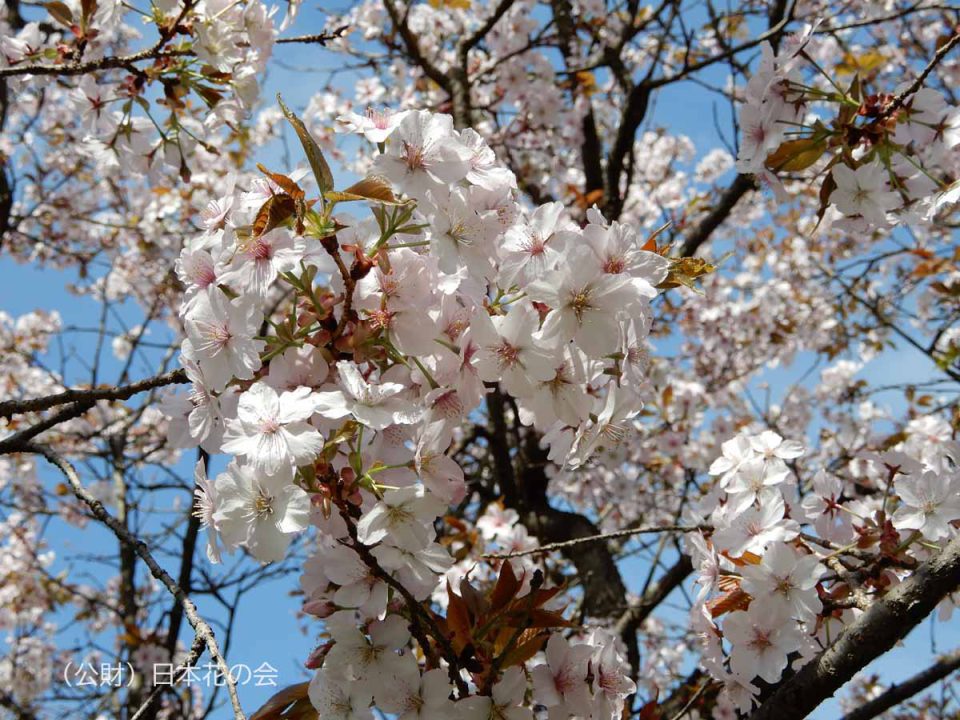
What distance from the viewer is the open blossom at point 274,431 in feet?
3.10

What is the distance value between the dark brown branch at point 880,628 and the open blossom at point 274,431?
2.89 feet

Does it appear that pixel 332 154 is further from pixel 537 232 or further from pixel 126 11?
pixel 537 232

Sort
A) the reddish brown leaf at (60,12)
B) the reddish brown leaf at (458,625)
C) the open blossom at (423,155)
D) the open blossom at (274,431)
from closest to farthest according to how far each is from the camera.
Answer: the open blossom at (274,431)
the open blossom at (423,155)
the reddish brown leaf at (458,625)
the reddish brown leaf at (60,12)

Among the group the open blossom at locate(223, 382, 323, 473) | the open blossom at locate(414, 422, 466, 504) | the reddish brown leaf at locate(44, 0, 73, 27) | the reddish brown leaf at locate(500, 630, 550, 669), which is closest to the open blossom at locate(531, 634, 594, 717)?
the reddish brown leaf at locate(500, 630, 550, 669)

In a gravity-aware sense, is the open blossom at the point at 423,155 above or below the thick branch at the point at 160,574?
above

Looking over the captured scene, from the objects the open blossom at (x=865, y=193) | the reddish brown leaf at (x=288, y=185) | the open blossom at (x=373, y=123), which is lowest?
the reddish brown leaf at (x=288, y=185)

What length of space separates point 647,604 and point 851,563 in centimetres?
175

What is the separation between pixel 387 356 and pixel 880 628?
0.86m

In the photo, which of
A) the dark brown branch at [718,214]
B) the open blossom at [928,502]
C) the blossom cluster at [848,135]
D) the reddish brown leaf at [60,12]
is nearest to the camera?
the open blossom at [928,502]

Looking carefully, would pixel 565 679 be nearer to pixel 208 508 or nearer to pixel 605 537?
pixel 605 537

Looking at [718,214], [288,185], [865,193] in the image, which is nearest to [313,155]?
[288,185]

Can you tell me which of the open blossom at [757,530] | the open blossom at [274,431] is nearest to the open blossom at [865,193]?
the open blossom at [757,530]

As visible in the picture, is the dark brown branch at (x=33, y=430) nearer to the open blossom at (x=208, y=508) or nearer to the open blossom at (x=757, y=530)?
the open blossom at (x=208, y=508)

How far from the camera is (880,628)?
1139mm
